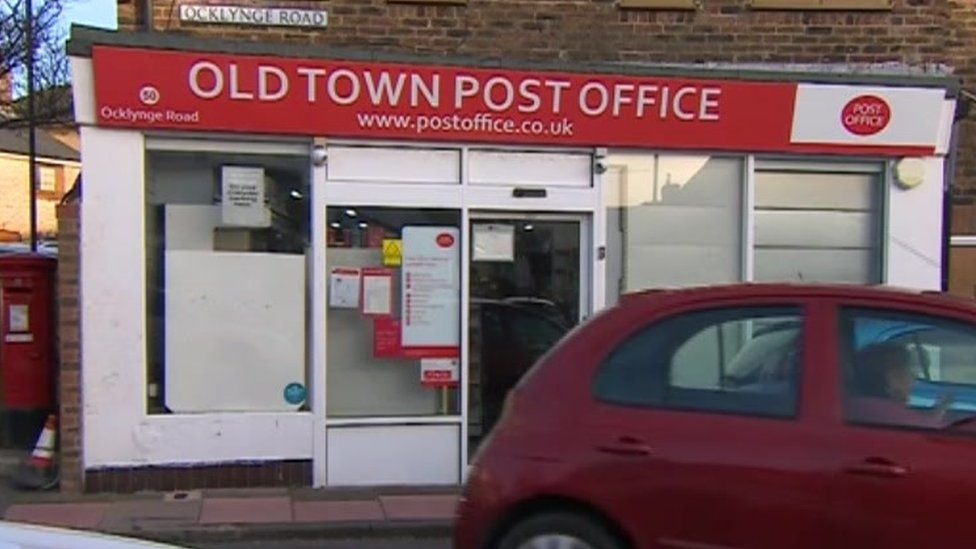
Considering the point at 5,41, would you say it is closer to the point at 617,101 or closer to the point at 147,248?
the point at 147,248

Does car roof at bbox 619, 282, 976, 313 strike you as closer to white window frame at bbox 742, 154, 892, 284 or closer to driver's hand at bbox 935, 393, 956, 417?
driver's hand at bbox 935, 393, 956, 417

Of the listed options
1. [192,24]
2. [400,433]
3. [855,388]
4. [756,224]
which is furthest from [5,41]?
[855,388]

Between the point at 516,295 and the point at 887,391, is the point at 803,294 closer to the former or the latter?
the point at 887,391

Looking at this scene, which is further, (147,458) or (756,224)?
(756,224)

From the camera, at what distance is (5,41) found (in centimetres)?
1616

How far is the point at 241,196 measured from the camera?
7.74m

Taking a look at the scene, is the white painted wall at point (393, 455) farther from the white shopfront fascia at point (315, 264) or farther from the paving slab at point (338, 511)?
the paving slab at point (338, 511)

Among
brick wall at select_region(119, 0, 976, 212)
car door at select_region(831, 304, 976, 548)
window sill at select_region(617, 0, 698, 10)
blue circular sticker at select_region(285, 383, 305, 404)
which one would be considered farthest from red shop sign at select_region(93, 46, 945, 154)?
car door at select_region(831, 304, 976, 548)

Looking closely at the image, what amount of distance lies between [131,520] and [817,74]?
6.05 m

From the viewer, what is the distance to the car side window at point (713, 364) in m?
4.20

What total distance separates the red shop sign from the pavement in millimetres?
2659

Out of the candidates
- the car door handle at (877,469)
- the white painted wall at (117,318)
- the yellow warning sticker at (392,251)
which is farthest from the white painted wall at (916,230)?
the white painted wall at (117,318)

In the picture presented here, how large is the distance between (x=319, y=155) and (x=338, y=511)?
2.59 meters

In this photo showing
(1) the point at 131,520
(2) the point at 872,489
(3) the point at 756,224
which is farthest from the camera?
(3) the point at 756,224
